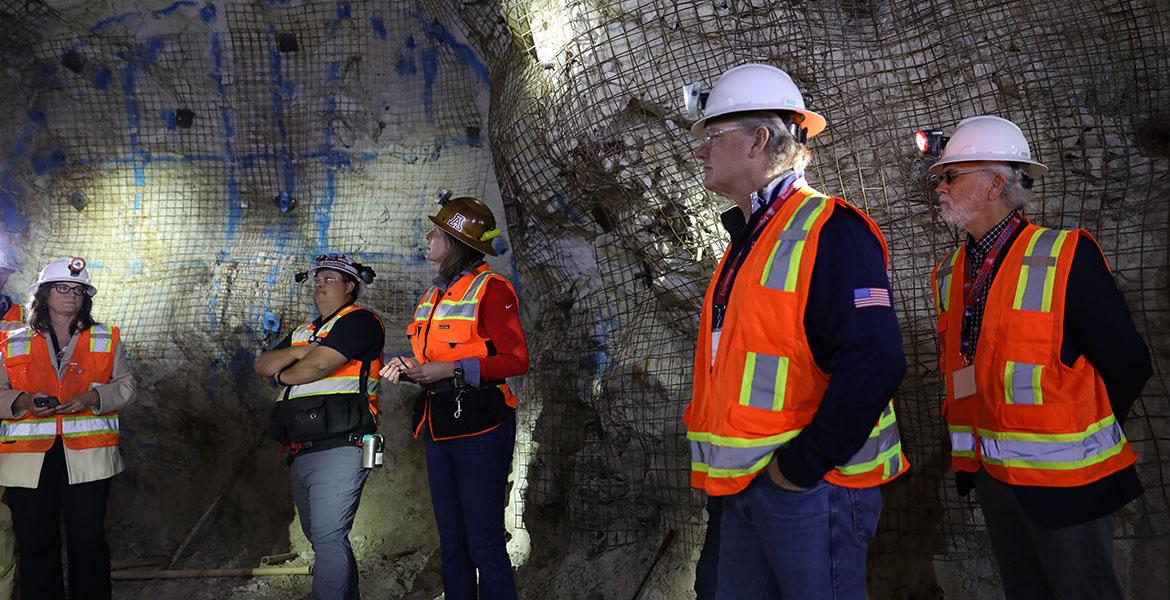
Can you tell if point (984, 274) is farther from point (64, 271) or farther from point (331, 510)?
point (64, 271)

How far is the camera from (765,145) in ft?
7.41

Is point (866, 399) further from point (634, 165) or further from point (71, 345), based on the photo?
point (71, 345)

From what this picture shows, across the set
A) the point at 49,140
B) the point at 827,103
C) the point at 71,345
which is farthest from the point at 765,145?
the point at 49,140

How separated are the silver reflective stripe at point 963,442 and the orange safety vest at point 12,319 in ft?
15.6

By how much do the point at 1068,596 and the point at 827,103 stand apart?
2444 mm

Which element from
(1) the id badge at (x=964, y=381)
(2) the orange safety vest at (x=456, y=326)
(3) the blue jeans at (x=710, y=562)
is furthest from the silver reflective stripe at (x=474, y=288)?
(1) the id badge at (x=964, y=381)

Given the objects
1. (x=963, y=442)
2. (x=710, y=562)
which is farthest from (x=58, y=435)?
(x=963, y=442)

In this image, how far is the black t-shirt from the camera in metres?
3.91

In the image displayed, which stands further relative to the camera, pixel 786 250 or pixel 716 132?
pixel 716 132

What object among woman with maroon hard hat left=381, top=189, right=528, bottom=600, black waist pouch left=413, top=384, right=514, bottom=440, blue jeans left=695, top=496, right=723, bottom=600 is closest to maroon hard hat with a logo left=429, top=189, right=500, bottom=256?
woman with maroon hard hat left=381, top=189, right=528, bottom=600

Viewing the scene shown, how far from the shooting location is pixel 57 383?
4352mm

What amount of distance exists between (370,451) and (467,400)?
1.86 feet

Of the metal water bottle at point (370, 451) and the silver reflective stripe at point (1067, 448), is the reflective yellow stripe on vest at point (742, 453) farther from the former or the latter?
the metal water bottle at point (370, 451)

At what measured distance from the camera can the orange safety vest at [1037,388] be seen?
2.46 metres
